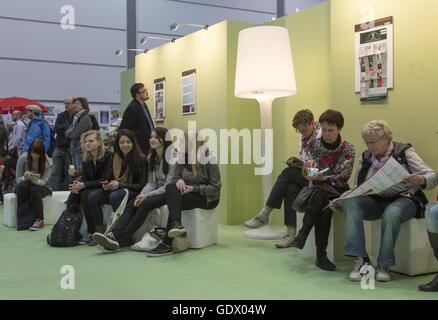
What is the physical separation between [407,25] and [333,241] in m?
1.54

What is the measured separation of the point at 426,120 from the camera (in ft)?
11.5

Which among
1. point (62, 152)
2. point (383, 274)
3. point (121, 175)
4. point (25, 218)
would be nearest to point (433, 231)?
point (383, 274)

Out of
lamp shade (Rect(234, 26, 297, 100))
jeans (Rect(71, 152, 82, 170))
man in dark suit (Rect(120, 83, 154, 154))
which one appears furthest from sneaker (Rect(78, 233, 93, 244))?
jeans (Rect(71, 152, 82, 170))

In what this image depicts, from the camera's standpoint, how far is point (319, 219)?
3.36 m

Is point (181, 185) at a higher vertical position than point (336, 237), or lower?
higher

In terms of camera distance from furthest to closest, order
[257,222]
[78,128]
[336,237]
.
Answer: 1. [78,128]
2. [257,222]
3. [336,237]

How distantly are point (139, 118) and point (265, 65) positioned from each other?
1.70 m

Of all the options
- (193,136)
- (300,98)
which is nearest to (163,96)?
(300,98)

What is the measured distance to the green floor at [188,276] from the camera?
278 cm

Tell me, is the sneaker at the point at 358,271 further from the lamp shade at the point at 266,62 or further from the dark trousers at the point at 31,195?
the dark trousers at the point at 31,195

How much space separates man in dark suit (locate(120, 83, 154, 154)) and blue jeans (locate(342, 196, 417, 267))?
9.64ft

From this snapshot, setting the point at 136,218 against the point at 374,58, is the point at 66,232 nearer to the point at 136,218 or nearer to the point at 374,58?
the point at 136,218

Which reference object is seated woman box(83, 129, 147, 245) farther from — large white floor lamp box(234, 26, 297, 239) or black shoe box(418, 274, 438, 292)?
black shoe box(418, 274, 438, 292)

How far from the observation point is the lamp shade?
14.7 ft
